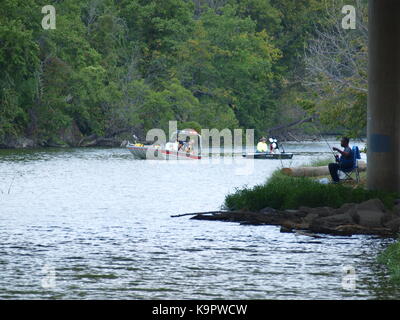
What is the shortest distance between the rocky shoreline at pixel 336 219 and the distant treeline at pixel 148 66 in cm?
2872

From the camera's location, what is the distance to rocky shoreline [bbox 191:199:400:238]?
21.1 m

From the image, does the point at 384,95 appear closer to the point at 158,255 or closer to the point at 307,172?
the point at 158,255

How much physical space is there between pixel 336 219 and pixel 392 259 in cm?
522

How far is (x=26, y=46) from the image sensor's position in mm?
66312

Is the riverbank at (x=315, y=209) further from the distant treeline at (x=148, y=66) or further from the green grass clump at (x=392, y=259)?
the distant treeline at (x=148, y=66)

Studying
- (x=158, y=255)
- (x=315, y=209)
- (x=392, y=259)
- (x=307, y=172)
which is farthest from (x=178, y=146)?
(x=392, y=259)

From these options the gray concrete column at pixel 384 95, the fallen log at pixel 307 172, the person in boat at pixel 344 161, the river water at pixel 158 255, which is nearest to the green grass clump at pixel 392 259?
the river water at pixel 158 255

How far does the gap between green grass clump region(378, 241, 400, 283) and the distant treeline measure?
34101 millimetres

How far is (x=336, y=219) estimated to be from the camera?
2181cm

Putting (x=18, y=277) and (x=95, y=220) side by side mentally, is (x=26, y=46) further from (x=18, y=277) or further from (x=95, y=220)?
(x=18, y=277)

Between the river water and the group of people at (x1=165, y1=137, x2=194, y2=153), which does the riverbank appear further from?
the group of people at (x1=165, y1=137, x2=194, y2=153)

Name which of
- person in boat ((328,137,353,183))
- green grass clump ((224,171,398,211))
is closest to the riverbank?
green grass clump ((224,171,398,211))
